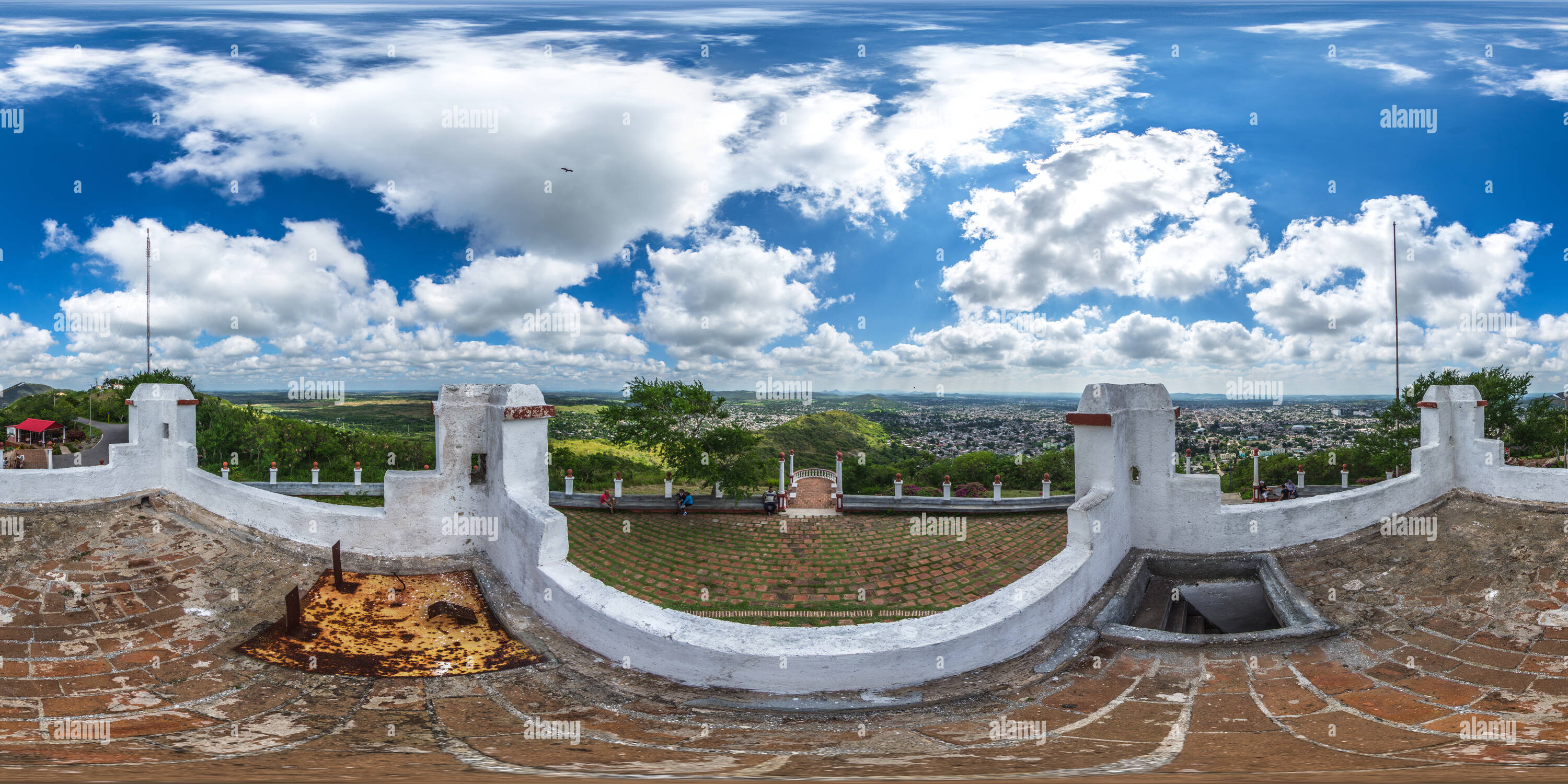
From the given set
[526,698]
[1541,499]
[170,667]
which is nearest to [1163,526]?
[1541,499]

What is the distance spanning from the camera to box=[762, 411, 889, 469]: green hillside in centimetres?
2930

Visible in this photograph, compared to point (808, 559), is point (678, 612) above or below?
above

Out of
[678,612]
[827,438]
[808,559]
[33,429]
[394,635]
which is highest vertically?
[33,429]

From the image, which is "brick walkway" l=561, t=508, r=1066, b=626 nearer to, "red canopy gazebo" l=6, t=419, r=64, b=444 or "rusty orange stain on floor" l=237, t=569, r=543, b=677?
"rusty orange stain on floor" l=237, t=569, r=543, b=677

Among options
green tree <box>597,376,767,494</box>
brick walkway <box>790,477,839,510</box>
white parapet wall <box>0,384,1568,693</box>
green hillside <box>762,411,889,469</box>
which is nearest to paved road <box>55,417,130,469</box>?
white parapet wall <box>0,384,1568,693</box>

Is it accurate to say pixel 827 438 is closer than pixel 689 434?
No

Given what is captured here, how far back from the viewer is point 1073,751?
4.17 m

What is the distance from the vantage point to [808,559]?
11203 millimetres

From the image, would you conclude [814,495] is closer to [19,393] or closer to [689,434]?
[689,434]

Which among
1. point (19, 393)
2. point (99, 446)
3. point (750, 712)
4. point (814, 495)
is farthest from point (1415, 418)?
point (19, 393)

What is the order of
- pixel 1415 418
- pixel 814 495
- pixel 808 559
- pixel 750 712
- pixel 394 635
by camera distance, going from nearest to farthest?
pixel 750 712, pixel 394 635, pixel 808 559, pixel 814 495, pixel 1415 418

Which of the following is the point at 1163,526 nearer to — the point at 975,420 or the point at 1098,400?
the point at 1098,400

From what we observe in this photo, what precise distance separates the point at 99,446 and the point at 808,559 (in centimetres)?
2980

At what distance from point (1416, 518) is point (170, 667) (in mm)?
13757
